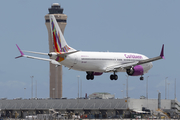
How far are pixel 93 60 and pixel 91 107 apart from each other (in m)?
72.2

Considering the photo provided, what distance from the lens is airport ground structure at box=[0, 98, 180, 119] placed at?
161 metres

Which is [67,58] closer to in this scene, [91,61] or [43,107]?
[91,61]

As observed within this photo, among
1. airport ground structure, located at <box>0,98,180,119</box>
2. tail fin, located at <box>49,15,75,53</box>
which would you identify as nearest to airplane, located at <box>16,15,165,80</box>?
tail fin, located at <box>49,15,75,53</box>

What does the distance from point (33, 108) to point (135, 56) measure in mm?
75200

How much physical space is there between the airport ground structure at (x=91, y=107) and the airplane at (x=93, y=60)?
5075 centimetres

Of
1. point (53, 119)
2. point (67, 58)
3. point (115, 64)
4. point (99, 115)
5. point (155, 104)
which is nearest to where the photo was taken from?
point (67, 58)

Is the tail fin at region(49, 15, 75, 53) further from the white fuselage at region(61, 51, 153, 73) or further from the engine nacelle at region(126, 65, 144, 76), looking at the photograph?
the engine nacelle at region(126, 65, 144, 76)

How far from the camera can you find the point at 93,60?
317 feet

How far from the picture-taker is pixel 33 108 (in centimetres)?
17238

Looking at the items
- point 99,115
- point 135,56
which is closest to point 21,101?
point 99,115

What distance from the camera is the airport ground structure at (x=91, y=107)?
16085cm

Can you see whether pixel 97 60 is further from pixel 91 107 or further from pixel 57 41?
pixel 91 107

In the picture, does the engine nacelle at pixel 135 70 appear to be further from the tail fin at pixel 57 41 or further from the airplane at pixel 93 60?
the tail fin at pixel 57 41

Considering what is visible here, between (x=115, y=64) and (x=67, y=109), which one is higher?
(x=115, y=64)
